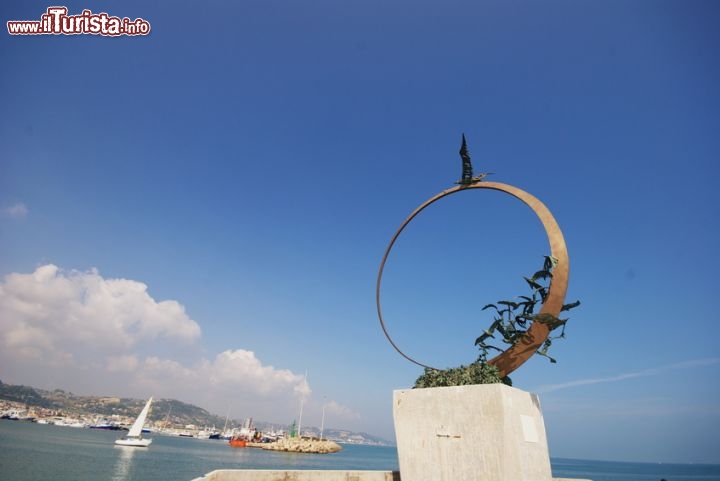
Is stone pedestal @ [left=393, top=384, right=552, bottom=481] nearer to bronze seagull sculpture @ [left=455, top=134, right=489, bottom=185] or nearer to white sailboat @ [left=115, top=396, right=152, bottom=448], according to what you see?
bronze seagull sculpture @ [left=455, top=134, right=489, bottom=185]

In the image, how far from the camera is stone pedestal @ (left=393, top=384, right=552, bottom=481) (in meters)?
9.64

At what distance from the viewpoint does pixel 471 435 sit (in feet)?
33.1

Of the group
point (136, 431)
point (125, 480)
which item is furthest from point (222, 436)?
point (125, 480)

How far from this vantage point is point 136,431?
7894 cm

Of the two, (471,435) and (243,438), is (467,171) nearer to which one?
(471,435)

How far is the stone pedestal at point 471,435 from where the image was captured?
31.6ft

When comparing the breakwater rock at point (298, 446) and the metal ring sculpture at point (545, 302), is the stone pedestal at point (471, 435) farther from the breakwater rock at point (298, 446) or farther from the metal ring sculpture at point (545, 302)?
the breakwater rock at point (298, 446)

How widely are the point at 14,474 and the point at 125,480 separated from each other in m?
9.22

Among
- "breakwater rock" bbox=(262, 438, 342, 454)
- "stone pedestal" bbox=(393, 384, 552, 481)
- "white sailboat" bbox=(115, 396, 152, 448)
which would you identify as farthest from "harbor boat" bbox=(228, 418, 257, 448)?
"stone pedestal" bbox=(393, 384, 552, 481)

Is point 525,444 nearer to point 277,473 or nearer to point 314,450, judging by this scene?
point 277,473

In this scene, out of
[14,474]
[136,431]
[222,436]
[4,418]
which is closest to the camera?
[14,474]

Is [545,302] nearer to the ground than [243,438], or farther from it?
farther from it

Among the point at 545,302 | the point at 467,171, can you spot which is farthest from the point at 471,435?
the point at 467,171

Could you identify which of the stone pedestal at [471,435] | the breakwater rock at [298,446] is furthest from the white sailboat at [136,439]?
the stone pedestal at [471,435]
